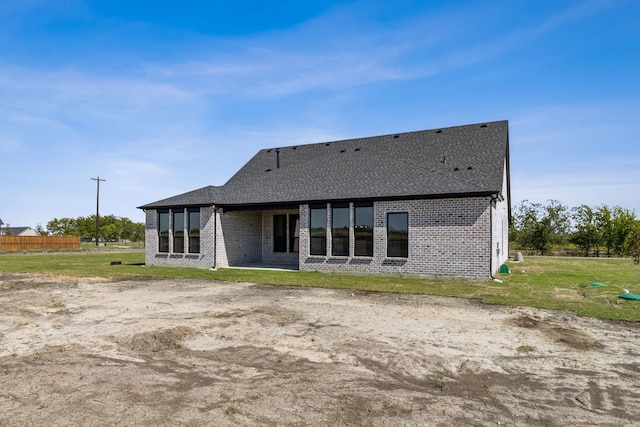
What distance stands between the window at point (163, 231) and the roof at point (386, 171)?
25.9 inches

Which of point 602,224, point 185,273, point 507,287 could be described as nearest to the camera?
point 507,287

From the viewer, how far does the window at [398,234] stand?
16.8 metres

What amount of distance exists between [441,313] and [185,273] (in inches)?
498

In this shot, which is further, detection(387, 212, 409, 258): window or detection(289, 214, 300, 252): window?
detection(289, 214, 300, 252): window

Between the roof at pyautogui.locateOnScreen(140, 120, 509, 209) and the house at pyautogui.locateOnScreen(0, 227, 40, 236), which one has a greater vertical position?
the roof at pyautogui.locateOnScreen(140, 120, 509, 209)

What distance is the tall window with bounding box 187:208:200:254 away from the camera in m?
21.0

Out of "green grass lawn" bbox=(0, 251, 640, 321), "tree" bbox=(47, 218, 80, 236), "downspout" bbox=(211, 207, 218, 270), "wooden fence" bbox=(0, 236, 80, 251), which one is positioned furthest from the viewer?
"tree" bbox=(47, 218, 80, 236)

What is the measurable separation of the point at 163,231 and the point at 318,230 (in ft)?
30.1

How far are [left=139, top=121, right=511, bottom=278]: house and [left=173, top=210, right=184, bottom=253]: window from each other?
0.18 feet

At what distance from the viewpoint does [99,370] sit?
5.48m

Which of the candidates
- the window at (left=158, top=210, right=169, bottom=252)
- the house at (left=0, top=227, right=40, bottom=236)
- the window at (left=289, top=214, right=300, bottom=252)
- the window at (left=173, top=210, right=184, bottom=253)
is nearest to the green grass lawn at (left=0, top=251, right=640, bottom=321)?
the window at (left=173, top=210, right=184, bottom=253)

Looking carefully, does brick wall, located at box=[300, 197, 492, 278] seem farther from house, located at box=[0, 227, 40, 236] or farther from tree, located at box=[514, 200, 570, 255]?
house, located at box=[0, 227, 40, 236]

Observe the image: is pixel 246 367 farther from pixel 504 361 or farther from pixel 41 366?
pixel 504 361

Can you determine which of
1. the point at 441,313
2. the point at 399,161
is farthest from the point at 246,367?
the point at 399,161
